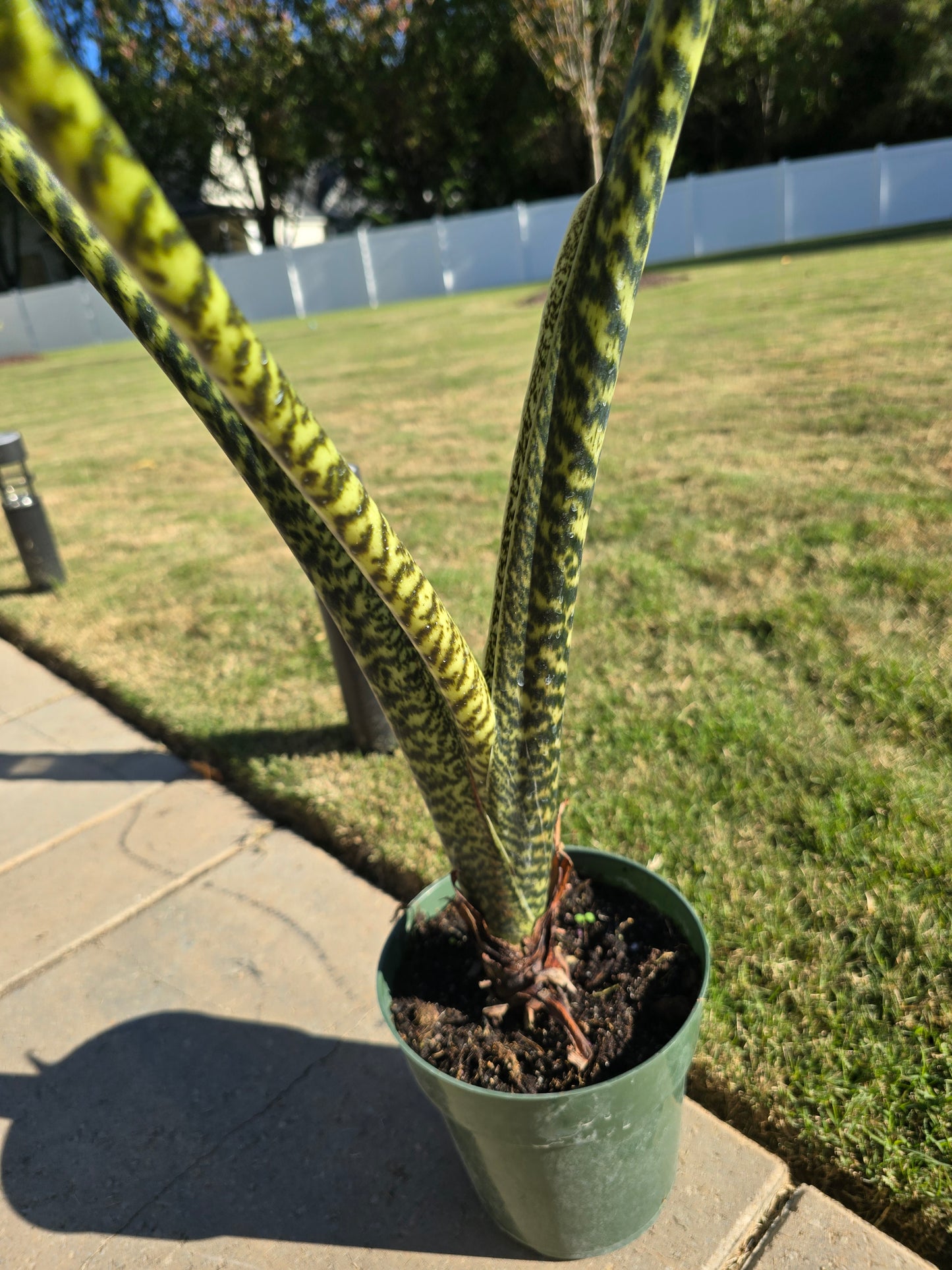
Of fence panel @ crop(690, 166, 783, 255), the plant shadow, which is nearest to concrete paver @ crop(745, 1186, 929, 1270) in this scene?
the plant shadow

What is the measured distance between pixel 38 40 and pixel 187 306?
0.57ft

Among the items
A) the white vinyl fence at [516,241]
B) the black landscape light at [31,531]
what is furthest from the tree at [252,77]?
the black landscape light at [31,531]

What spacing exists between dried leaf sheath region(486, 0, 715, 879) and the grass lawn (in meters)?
0.91

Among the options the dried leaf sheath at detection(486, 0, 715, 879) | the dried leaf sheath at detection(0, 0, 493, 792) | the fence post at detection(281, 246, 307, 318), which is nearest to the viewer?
the dried leaf sheath at detection(0, 0, 493, 792)

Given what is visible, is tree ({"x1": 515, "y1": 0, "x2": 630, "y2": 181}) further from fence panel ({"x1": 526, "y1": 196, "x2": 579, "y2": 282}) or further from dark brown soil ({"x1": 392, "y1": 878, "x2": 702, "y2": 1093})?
dark brown soil ({"x1": 392, "y1": 878, "x2": 702, "y2": 1093})

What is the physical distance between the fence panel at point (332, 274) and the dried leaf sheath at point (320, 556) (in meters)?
28.6

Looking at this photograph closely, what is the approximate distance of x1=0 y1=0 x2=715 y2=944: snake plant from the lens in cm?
60

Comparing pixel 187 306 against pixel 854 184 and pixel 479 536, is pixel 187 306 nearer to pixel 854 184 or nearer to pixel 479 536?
pixel 479 536

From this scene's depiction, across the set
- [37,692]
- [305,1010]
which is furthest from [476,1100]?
[37,692]

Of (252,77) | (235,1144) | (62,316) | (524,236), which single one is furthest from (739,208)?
(235,1144)

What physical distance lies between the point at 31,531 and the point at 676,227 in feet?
82.2

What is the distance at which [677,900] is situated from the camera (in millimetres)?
1606

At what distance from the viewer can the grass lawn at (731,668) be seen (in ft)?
6.03

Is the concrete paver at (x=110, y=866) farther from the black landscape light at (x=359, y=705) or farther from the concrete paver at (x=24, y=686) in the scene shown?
the concrete paver at (x=24, y=686)
